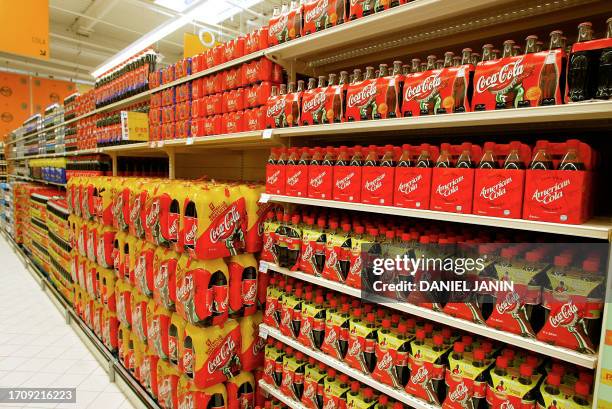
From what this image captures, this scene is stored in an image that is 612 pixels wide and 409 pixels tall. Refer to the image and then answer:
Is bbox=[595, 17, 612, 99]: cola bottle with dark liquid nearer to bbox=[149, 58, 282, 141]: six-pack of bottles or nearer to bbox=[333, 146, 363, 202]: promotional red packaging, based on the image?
bbox=[333, 146, 363, 202]: promotional red packaging

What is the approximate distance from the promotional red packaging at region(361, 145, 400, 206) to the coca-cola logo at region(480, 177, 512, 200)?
38 cm

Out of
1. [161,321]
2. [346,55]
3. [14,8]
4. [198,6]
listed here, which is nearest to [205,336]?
[161,321]

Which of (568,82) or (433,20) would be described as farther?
(433,20)

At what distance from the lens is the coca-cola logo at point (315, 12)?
172 centimetres

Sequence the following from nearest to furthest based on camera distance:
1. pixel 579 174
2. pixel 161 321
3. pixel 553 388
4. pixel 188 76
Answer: pixel 579 174 < pixel 553 388 < pixel 161 321 < pixel 188 76

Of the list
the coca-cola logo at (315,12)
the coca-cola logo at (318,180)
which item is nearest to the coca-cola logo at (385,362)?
the coca-cola logo at (318,180)

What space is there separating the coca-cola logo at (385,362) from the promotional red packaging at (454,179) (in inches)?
26.9

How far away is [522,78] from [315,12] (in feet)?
3.51

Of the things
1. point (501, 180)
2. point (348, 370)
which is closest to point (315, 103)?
point (501, 180)

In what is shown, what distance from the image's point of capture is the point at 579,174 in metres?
1.05

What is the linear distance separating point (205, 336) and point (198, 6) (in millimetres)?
2699

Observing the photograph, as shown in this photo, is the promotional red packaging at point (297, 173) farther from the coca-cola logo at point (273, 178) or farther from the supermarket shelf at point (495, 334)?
the supermarket shelf at point (495, 334)

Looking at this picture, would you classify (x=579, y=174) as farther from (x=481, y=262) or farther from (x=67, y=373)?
(x=67, y=373)

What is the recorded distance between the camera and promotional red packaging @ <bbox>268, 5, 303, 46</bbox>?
1883mm
